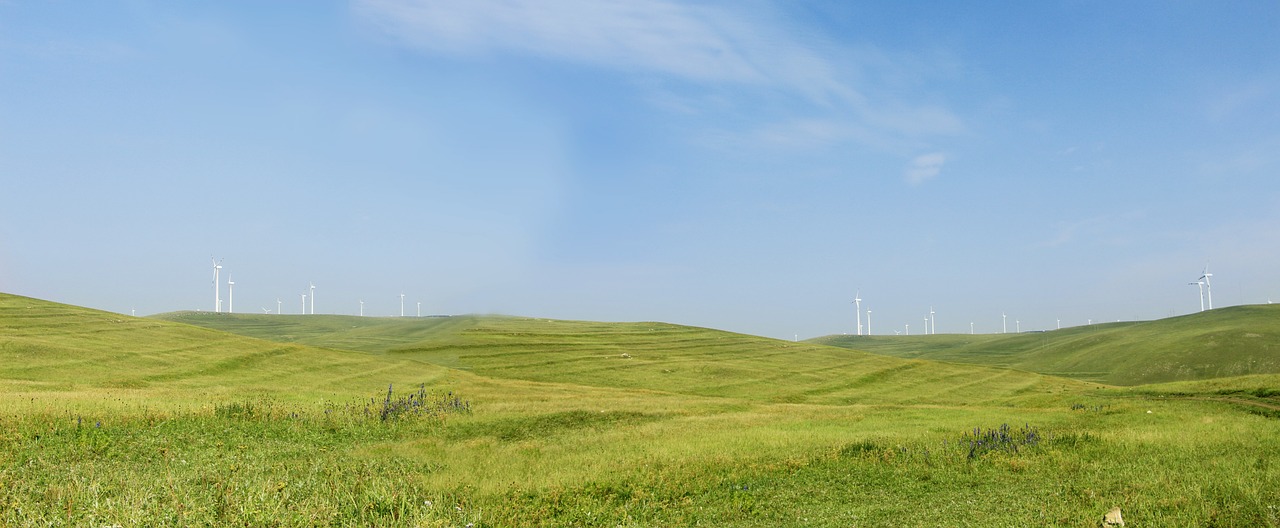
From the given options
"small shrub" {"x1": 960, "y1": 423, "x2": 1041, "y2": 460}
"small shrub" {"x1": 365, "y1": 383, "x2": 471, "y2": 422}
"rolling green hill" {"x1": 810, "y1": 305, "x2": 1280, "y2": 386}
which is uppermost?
"small shrub" {"x1": 365, "y1": 383, "x2": 471, "y2": 422}

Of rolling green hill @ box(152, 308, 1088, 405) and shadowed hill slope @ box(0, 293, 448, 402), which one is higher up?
shadowed hill slope @ box(0, 293, 448, 402)

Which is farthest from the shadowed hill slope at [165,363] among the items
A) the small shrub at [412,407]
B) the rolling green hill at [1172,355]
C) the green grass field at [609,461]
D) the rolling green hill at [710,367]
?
the rolling green hill at [1172,355]

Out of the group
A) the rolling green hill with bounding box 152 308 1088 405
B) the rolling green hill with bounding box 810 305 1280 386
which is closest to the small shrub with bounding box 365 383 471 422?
the rolling green hill with bounding box 152 308 1088 405

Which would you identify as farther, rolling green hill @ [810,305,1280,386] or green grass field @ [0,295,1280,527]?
rolling green hill @ [810,305,1280,386]

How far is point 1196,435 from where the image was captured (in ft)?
75.8

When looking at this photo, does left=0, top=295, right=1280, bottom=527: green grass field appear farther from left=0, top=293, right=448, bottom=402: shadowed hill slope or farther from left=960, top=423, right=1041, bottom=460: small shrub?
left=0, top=293, right=448, bottom=402: shadowed hill slope

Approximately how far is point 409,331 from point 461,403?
366 feet

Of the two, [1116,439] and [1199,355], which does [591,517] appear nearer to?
[1116,439]

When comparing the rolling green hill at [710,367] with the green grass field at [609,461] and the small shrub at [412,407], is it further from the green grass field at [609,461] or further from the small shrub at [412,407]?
the small shrub at [412,407]

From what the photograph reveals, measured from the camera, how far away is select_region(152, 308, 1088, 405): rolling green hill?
215 ft

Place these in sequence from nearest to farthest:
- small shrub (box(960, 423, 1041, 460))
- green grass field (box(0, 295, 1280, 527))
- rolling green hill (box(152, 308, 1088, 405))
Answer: green grass field (box(0, 295, 1280, 527))
small shrub (box(960, 423, 1041, 460))
rolling green hill (box(152, 308, 1088, 405))

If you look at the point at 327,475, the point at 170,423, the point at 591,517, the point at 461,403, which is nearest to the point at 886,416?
the point at 461,403

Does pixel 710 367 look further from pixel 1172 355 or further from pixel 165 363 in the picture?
pixel 1172 355

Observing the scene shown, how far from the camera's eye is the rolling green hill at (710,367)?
215ft
